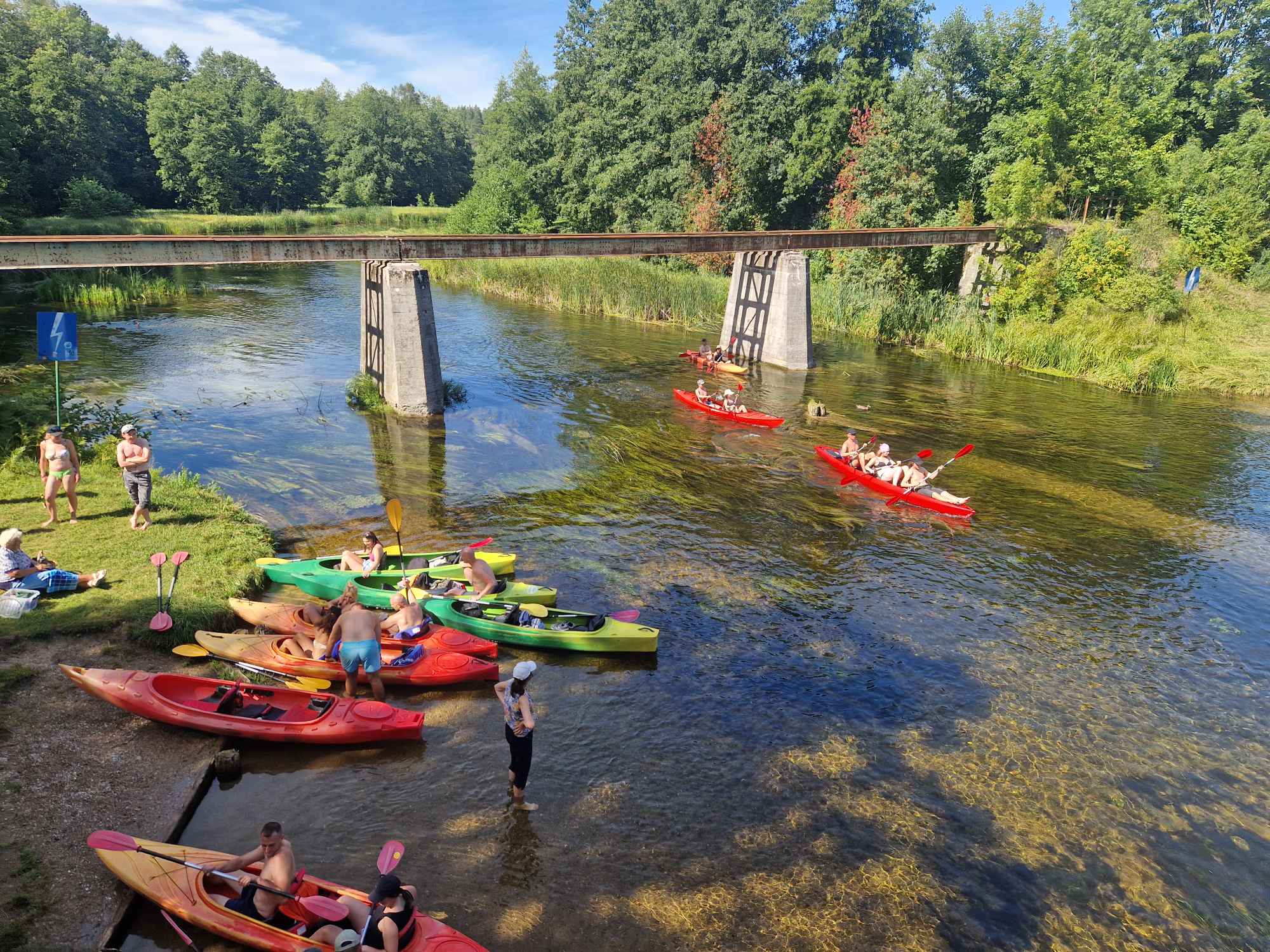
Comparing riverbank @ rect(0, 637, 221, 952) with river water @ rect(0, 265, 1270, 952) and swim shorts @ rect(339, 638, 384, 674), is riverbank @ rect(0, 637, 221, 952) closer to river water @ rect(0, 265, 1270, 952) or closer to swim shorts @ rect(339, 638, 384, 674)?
river water @ rect(0, 265, 1270, 952)

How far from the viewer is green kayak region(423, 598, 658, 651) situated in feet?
36.4

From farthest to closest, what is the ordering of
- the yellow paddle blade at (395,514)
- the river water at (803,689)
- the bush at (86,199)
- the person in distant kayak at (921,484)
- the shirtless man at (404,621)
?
the bush at (86,199) < the person in distant kayak at (921,484) < the yellow paddle blade at (395,514) < the shirtless man at (404,621) < the river water at (803,689)

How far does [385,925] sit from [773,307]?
27.9m

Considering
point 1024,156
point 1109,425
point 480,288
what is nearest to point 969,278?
point 1024,156

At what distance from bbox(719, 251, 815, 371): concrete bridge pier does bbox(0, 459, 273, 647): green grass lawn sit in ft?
72.2

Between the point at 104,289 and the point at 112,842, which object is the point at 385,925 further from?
the point at 104,289

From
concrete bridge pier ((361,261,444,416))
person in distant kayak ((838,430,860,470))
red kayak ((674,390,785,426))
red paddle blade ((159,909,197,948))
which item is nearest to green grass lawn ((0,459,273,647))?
red paddle blade ((159,909,197,948))

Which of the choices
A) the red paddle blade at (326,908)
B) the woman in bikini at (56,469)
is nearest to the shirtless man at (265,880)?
the red paddle blade at (326,908)

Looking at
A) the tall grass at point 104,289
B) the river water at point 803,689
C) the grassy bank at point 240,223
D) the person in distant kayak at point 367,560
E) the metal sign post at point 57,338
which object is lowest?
the river water at point 803,689

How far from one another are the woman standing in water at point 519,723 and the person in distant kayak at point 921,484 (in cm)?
1251

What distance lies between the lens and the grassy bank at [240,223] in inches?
1693

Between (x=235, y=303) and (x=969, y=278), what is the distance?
120 ft

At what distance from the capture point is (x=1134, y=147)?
131 ft

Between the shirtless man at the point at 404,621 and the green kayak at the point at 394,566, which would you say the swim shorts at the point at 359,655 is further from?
the green kayak at the point at 394,566
